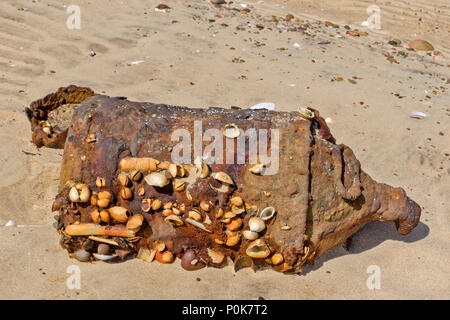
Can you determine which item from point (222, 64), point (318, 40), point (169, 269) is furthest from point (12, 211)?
point (318, 40)

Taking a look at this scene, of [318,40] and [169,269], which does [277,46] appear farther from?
[169,269]

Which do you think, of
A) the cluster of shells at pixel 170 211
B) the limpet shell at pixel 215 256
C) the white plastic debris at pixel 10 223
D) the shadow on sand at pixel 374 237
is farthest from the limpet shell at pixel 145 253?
the shadow on sand at pixel 374 237

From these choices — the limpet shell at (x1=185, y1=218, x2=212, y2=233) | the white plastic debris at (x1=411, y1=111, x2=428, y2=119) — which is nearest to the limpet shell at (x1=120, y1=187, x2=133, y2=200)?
the limpet shell at (x1=185, y1=218, x2=212, y2=233)

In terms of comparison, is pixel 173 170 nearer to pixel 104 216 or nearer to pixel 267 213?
pixel 104 216

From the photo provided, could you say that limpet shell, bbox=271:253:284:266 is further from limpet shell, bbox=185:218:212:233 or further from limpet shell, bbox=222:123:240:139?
limpet shell, bbox=222:123:240:139

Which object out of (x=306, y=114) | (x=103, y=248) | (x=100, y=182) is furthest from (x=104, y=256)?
(x=306, y=114)

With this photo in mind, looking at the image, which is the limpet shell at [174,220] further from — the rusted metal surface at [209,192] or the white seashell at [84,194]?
the white seashell at [84,194]
